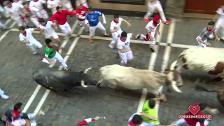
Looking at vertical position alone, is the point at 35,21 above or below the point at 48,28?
below

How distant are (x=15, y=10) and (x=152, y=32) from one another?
17.7 ft

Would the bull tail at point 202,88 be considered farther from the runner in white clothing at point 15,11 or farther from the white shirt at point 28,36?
the runner in white clothing at point 15,11

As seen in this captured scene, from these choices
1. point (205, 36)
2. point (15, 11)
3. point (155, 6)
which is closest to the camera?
point (205, 36)

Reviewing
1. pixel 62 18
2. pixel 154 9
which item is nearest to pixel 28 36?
pixel 62 18

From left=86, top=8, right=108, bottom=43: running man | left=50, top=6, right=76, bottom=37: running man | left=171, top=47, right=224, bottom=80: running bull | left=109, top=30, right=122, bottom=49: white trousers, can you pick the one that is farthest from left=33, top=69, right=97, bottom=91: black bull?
left=171, top=47, right=224, bottom=80: running bull

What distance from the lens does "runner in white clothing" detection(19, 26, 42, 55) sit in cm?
1325

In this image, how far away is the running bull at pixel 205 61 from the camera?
11.0 m

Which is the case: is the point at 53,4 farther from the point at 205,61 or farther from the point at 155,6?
the point at 205,61

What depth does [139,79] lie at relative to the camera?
11.0m

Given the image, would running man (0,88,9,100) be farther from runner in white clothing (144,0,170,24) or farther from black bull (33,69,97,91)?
runner in white clothing (144,0,170,24)

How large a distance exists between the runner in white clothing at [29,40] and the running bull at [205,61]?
16.7 ft

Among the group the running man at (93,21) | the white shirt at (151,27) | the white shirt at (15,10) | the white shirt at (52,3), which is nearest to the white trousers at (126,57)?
the white shirt at (151,27)

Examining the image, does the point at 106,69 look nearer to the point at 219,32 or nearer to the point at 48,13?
the point at 219,32

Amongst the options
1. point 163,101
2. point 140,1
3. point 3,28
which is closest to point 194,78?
point 163,101
